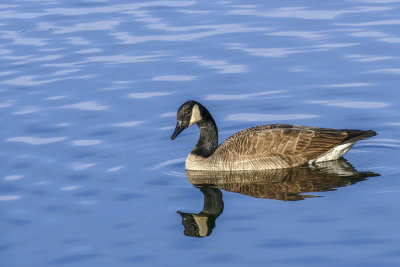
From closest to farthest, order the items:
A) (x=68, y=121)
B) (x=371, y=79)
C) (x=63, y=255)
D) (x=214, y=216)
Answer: (x=63, y=255)
(x=214, y=216)
(x=68, y=121)
(x=371, y=79)

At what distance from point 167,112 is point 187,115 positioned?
2360 mm

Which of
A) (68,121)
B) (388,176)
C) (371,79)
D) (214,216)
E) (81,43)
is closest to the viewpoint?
(214,216)

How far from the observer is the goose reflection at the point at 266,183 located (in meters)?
12.9

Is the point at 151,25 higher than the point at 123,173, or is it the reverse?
the point at 151,25

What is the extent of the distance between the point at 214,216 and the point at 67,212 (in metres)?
2.24

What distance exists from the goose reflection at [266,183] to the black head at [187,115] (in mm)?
909

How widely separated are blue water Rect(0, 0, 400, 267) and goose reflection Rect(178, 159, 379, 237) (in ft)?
0.74

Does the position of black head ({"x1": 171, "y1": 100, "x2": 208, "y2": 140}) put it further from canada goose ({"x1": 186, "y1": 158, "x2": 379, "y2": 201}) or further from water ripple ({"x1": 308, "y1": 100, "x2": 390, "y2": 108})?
water ripple ({"x1": 308, "y1": 100, "x2": 390, "y2": 108})

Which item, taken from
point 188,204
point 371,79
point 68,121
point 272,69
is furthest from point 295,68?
point 188,204

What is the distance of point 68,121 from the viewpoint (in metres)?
17.4

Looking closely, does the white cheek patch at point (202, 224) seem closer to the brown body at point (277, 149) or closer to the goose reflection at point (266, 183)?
the goose reflection at point (266, 183)

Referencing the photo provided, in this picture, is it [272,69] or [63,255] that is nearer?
[63,255]

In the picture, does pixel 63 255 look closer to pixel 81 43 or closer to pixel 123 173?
pixel 123 173

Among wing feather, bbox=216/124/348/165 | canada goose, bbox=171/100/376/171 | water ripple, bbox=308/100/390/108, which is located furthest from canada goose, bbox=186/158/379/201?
water ripple, bbox=308/100/390/108
